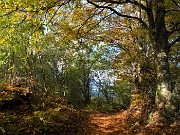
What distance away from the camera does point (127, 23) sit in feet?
57.1

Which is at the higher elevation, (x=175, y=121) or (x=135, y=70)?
(x=135, y=70)

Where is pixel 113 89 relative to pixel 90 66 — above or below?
below

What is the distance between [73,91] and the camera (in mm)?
47562

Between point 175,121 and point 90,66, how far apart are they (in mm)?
35139

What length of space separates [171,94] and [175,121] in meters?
1.04

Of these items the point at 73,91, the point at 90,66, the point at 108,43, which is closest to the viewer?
the point at 108,43

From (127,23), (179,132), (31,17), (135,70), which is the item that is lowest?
(179,132)

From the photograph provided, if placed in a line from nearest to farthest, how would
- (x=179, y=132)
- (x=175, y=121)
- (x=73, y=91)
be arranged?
(x=179, y=132), (x=175, y=121), (x=73, y=91)

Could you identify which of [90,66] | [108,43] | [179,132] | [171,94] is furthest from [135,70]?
[90,66]

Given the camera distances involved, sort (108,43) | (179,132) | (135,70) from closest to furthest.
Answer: (179,132) → (135,70) → (108,43)

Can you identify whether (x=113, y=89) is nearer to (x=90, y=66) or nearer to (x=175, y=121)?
(x=90, y=66)

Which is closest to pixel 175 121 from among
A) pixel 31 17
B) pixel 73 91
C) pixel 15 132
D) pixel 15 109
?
pixel 15 132

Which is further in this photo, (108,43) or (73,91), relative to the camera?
(73,91)

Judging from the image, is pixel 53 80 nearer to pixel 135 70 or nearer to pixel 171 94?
pixel 135 70
